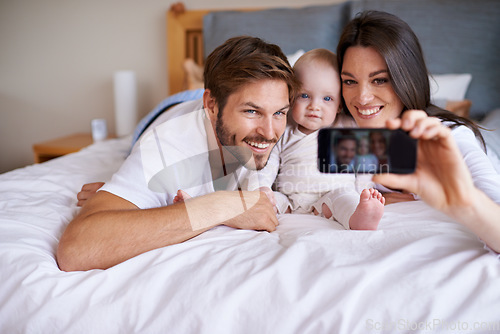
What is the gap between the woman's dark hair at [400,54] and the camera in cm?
97

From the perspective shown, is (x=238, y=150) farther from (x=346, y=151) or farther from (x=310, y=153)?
(x=346, y=151)

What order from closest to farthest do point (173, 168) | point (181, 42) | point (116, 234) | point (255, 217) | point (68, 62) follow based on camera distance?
point (116, 234)
point (255, 217)
point (173, 168)
point (181, 42)
point (68, 62)

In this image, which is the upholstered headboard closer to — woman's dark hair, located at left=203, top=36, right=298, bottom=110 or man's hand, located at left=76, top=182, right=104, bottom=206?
woman's dark hair, located at left=203, top=36, right=298, bottom=110

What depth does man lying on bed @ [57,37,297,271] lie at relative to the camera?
78 centimetres

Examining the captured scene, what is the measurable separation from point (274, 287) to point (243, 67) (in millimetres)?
581

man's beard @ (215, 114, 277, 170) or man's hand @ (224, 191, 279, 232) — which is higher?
man's beard @ (215, 114, 277, 170)

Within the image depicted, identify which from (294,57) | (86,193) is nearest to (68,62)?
(294,57)

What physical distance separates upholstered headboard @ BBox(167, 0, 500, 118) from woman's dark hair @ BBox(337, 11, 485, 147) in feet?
3.28

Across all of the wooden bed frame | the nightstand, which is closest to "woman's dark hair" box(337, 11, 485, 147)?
the wooden bed frame

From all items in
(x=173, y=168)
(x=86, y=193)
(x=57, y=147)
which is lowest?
(x=57, y=147)

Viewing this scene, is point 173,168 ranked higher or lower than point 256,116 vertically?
lower

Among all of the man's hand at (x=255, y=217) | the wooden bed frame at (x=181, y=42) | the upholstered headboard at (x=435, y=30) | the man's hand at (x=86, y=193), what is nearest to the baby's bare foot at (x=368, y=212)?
the man's hand at (x=255, y=217)

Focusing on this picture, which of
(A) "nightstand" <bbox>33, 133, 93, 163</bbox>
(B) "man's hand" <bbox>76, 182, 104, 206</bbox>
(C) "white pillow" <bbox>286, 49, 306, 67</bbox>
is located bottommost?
(A) "nightstand" <bbox>33, 133, 93, 163</bbox>

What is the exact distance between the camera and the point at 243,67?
0.99 metres
